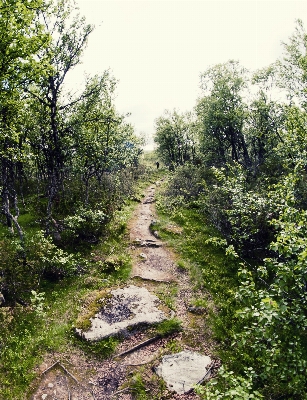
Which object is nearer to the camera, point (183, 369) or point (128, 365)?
point (183, 369)

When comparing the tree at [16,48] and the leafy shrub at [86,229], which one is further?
the leafy shrub at [86,229]

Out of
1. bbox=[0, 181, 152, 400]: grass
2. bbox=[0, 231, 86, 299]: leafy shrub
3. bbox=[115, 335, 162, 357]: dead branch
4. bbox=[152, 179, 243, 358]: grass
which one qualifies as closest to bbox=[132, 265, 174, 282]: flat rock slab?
bbox=[0, 181, 152, 400]: grass

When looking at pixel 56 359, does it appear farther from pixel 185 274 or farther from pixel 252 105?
pixel 252 105

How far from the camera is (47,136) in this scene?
18000 mm

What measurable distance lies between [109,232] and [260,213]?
10506mm

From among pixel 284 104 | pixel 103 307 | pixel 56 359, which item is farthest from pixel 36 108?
pixel 284 104

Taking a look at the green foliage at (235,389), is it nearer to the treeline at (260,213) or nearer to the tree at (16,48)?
the treeline at (260,213)

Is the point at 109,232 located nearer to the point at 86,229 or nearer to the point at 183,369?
the point at 86,229

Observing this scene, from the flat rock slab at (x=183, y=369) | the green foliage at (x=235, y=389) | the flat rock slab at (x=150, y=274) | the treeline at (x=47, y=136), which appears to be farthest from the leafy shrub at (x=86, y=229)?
the green foliage at (x=235, y=389)

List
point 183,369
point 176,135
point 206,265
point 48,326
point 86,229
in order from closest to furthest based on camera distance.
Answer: point 183,369
point 48,326
point 206,265
point 86,229
point 176,135

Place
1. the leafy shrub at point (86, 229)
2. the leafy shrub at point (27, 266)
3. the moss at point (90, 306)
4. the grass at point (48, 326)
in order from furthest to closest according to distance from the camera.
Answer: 1. the leafy shrub at point (86, 229)
2. the leafy shrub at point (27, 266)
3. the moss at point (90, 306)
4. the grass at point (48, 326)

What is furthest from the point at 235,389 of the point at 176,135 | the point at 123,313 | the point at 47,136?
the point at 176,135

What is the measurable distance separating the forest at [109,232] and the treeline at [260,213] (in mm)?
81

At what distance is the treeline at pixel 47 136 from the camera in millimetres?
11305
